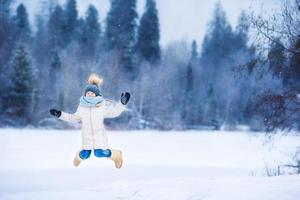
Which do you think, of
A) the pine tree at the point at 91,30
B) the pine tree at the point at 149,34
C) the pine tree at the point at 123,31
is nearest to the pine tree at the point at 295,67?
the pine tree at the point at 123,31

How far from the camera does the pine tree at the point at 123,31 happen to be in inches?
1283

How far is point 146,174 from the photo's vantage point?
10438 millimetres

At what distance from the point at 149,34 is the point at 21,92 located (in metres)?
13.4

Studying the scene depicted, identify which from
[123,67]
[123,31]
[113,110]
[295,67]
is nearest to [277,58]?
[295,67]

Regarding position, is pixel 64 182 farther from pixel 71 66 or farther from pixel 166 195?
pixel 71 66

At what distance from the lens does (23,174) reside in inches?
378

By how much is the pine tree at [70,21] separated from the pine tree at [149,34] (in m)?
6.36

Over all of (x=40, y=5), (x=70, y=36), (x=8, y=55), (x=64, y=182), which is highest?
(x=40, y=5)

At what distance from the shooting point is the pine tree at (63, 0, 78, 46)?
35656 millimetres

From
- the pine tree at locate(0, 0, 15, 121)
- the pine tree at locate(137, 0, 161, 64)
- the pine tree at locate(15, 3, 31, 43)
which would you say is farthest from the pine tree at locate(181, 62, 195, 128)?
the pine tree at locate(15, 3, 31, 43)

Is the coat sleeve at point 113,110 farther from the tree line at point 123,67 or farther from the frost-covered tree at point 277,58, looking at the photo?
the tree line at point 123,67

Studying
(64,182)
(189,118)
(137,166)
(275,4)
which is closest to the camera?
(64,182)

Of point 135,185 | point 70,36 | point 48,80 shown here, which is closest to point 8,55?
point 48,80

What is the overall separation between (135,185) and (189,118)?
27.3 meters
